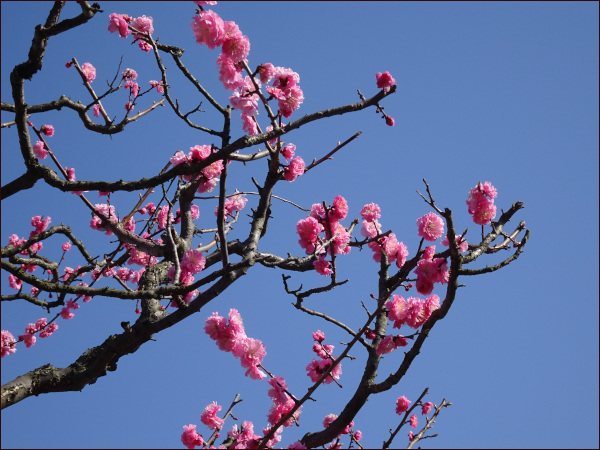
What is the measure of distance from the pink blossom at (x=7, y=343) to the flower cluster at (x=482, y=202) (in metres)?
6.81

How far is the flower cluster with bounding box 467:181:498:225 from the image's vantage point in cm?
396

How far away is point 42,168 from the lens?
10.4ft

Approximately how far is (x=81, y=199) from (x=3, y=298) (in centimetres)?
104

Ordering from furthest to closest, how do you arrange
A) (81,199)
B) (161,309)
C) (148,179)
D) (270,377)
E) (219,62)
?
(81,199) < (161,309) < (270,377) < (219,62) < (148,179)

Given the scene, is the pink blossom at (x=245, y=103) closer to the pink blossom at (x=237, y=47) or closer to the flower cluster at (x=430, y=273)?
the pink blossom at (x=237, y=47)

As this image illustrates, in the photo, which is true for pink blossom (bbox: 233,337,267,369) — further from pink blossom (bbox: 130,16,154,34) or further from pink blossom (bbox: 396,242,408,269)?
pink blossom (bbox: 130,16,154,34)

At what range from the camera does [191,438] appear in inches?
156

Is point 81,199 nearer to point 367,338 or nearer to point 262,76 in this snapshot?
point 262,76

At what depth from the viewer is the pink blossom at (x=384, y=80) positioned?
3168mm

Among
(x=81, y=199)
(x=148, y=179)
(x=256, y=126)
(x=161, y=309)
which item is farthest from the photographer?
(x=81, y=199)

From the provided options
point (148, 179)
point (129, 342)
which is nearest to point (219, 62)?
point (148, 179)

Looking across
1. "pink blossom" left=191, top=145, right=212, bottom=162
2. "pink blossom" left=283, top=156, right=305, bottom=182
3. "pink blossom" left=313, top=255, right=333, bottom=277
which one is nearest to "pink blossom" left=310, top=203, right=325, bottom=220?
"pink blossom" left=313, top=255, right=333, bottom=277

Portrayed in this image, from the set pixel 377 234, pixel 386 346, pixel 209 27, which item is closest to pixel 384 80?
pixel 209 27

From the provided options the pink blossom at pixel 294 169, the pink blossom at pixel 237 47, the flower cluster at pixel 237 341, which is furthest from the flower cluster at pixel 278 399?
the pink blossom at pixel 237 47
